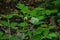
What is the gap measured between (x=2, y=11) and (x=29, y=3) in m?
0.53

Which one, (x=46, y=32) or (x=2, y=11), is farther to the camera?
(x=2, y=11)

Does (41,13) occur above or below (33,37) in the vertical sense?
above

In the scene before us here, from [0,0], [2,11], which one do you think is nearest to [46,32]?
[2,11]

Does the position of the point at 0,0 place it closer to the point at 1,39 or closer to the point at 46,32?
the point at 1,39

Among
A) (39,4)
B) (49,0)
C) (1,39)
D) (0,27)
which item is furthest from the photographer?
(39,4)

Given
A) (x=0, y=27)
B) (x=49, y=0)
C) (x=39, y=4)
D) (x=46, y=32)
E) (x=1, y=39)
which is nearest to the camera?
(x=46, y=32)

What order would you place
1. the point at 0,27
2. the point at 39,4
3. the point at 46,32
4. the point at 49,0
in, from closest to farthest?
the point at 46,32 → the point at 0,27 → the point at 49,0 → the point at 39,4

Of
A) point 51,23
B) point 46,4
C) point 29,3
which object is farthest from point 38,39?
point 29,3

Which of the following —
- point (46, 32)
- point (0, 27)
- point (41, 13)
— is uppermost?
point (41, 13)

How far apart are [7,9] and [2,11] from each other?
10cm

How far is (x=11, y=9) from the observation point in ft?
10.7

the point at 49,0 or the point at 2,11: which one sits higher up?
the point at 49,0

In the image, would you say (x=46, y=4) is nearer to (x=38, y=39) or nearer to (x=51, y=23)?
(x=51, y=23)

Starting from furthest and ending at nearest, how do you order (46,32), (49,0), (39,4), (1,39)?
(39,4), (49,0), (1,39), (46,32)
